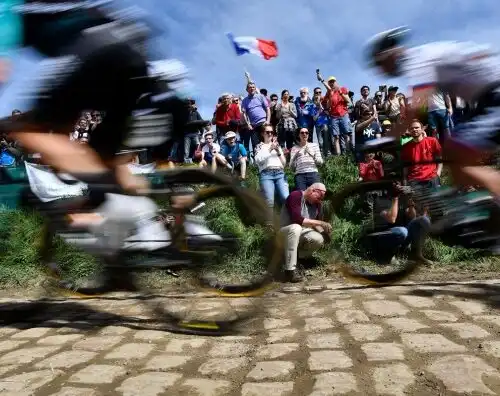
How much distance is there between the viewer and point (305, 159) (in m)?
8.83

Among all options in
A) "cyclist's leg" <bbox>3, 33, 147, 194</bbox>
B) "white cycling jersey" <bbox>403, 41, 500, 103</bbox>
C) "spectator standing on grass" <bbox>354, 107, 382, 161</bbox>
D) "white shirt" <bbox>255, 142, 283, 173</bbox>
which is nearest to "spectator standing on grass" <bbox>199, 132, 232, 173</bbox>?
"white shirt" <bbox>255, 142, 283, 173</bbox>

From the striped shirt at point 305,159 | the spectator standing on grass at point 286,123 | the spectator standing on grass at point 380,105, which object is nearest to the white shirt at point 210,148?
the spectator standing on grass at point 286,123

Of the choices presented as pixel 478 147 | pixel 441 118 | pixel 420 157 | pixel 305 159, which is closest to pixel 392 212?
pixel 420 157

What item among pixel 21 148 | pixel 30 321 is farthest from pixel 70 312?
pixel 21 148

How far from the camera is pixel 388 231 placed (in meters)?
5.95

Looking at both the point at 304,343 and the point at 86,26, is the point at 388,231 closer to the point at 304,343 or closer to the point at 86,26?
the point at 304,343

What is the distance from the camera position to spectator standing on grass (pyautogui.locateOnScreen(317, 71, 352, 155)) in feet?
34.8

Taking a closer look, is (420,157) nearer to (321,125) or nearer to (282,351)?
(282,351)

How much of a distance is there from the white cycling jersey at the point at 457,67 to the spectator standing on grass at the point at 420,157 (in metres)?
0.80

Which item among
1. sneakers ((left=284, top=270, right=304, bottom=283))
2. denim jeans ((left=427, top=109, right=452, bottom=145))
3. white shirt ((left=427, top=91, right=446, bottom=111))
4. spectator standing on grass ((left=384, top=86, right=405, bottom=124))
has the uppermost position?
spectator standing on grass ((left=384, top=86, right=405, bottom=124))

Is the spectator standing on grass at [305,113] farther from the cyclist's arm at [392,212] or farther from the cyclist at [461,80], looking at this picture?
the cyclist at [461,80]

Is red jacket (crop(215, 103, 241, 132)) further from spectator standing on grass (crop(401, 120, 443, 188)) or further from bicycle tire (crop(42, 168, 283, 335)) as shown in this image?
bicycle tire (crop(42, 168, 283, 335))

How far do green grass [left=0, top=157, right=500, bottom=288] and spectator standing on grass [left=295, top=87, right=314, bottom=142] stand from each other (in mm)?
904

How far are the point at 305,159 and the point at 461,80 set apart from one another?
470 centimetres
